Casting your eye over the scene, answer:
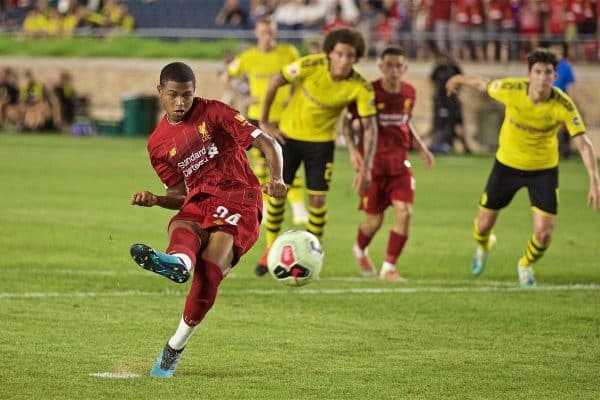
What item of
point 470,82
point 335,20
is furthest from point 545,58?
point 335,20

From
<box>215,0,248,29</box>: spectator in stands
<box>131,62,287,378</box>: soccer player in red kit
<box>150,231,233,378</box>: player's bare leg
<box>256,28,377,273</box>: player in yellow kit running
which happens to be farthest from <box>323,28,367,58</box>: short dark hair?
<box>215,0,248,29</box>: spectator in stands

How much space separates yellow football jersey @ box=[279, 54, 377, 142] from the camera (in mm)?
13742

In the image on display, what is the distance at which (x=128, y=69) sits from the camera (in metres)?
41.3

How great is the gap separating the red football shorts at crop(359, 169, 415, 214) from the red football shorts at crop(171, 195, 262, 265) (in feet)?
18.3

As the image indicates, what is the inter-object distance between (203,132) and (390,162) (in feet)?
18.7

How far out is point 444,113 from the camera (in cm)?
3278

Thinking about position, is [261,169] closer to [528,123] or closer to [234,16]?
[528,123]

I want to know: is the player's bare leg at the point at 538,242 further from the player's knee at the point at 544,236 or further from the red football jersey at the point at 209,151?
the red football jersey at the point at 209,151

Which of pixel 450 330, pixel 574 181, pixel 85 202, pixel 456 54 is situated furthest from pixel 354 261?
pixel 456 54

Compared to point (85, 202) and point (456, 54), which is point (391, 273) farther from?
point (456, 54)

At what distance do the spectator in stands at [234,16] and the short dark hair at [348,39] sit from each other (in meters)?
26.1

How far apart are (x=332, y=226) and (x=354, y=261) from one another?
341 centimetres

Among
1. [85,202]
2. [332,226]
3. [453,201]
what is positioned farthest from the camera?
[453,201]

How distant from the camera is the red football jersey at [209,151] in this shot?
877cm
